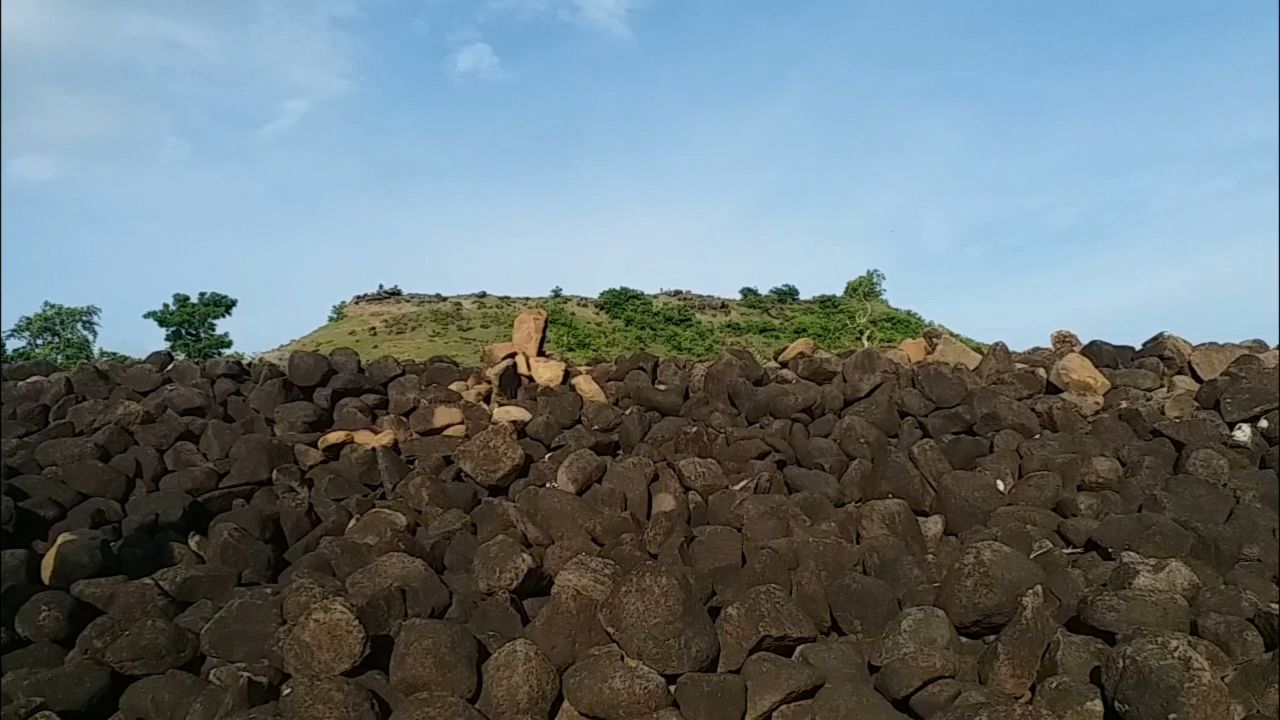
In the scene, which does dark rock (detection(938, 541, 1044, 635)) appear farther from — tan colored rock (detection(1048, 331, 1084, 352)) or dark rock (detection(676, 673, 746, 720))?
tan colored rock (detection(1048, 331, 1084, 352))

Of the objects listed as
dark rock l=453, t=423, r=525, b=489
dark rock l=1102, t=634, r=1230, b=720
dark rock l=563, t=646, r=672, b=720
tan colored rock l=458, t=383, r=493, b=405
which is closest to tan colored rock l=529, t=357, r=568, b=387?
tan colored rock l=458, t=383, r=493, b=405

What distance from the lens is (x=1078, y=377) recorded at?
31.8ft

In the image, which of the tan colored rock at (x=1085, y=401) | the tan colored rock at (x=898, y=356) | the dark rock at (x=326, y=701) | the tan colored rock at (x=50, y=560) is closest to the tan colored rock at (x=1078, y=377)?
the tan colored rock at (x=1085, y=401)

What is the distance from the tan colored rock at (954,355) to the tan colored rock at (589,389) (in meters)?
3.10

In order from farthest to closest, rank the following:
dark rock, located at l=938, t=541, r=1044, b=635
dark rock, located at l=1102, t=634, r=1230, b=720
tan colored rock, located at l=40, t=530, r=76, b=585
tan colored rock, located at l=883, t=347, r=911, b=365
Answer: tan colored rock, located at l=883, t=347, r=911, b=365
tan colored rock, located at l=40, t=530, r=76, b=585
dark rock, located at l=938, t=541, r=1044, b=635
dark rock, located at l=1102, t=634, r=1230, b=720

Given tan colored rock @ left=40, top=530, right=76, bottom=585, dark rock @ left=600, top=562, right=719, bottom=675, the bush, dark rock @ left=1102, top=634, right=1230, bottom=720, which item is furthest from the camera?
the bush

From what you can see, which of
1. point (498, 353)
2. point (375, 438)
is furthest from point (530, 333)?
point (375, 438)

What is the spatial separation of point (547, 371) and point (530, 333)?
0.71 metres

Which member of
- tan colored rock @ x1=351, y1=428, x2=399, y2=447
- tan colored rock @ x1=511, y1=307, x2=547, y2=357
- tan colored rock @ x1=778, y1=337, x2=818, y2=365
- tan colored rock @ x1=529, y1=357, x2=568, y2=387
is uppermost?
tan colored rock @ x1=511, y1=307, x2=547, y2=357

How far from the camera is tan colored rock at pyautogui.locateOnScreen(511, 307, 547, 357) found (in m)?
10.4

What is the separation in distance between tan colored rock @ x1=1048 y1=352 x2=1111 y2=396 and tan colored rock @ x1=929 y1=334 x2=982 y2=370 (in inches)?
27.1

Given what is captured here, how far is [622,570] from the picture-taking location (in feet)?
22.2

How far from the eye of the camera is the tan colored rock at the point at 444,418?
30.5 ft

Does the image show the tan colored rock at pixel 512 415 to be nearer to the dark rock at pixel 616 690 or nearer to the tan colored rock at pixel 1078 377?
the dark rock at pixel 616 690
